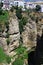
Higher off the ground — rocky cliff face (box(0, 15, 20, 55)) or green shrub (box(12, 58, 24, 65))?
rocky cliff face (box(0, 15, 20, 55))

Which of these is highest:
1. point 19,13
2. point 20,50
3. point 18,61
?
point 19,13

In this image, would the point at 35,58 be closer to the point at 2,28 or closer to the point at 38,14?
the point at 38,14

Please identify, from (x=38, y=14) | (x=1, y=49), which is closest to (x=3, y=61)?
(x=1, y=49)

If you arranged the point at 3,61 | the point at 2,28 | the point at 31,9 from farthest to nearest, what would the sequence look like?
the point at 31,9
the point at 2,28
the point at 3,61

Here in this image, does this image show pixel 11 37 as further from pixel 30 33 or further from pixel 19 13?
pixel 30 33

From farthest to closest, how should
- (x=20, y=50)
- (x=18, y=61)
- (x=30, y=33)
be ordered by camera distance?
(x=30, y=33) < (x=20, y=50) < (x=18, y=61)

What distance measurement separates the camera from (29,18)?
38812 mm

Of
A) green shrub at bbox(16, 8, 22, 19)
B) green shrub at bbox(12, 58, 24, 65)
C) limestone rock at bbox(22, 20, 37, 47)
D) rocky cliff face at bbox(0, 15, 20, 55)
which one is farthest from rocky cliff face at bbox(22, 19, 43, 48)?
green shrub at bbox(12, 58, 24, 65)

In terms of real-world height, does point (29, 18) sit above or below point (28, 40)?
above

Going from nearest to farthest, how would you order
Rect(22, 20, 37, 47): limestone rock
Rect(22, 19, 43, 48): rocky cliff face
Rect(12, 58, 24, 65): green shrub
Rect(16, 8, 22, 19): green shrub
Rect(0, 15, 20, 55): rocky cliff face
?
Rect(0, 15, 20, 55): rocky cliff face → Rect(12, 58, 24, 65): green shrub → Rect(16, 8, 22, 19): green shrub → Rect(22, 19, 43, 48): rocky cliff face → Rect(22, 20, 37, 47): limestone rock

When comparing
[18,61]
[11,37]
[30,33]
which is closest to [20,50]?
[18,61]

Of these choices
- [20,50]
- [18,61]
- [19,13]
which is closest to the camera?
[18,61]

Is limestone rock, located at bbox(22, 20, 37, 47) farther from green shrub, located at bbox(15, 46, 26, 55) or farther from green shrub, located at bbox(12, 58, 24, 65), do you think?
green shrub, located at bbox(12, 58, 24, 65)

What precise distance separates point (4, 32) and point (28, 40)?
8086mm
